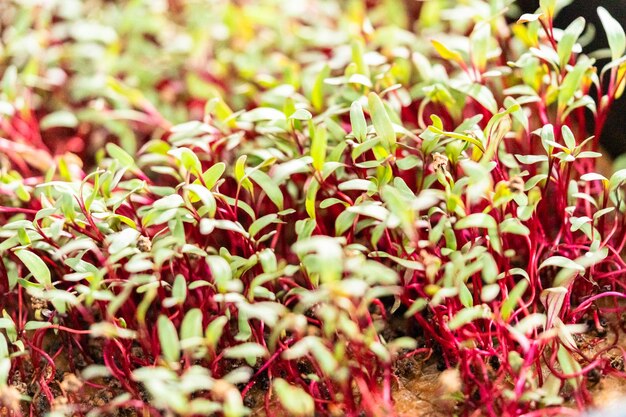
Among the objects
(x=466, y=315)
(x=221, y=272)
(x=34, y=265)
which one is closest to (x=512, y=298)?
(x=466, y=315)

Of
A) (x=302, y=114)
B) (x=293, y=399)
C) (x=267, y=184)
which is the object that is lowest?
(x=293, y=399)

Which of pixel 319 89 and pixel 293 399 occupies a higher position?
pixel 319 89

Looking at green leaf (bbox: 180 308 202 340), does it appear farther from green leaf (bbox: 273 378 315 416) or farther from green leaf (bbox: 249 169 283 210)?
green leaf (bbox: 249 169 283 210)

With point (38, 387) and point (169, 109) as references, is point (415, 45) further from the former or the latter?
point (38, 387)

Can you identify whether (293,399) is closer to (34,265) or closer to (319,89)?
(34,265)

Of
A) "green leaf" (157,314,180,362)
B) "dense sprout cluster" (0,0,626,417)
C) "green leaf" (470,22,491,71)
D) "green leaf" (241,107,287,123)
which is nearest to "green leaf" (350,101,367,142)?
"dense sprout cluster" (0,0,626,417)

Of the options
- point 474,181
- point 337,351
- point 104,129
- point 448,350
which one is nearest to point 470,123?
point 474,181

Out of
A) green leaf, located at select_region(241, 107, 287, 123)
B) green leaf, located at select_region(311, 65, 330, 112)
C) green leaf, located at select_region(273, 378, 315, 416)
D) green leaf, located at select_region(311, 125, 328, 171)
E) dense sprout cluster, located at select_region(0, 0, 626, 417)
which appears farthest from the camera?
green leaf, located at select_region(311, 65, 330, 112)
